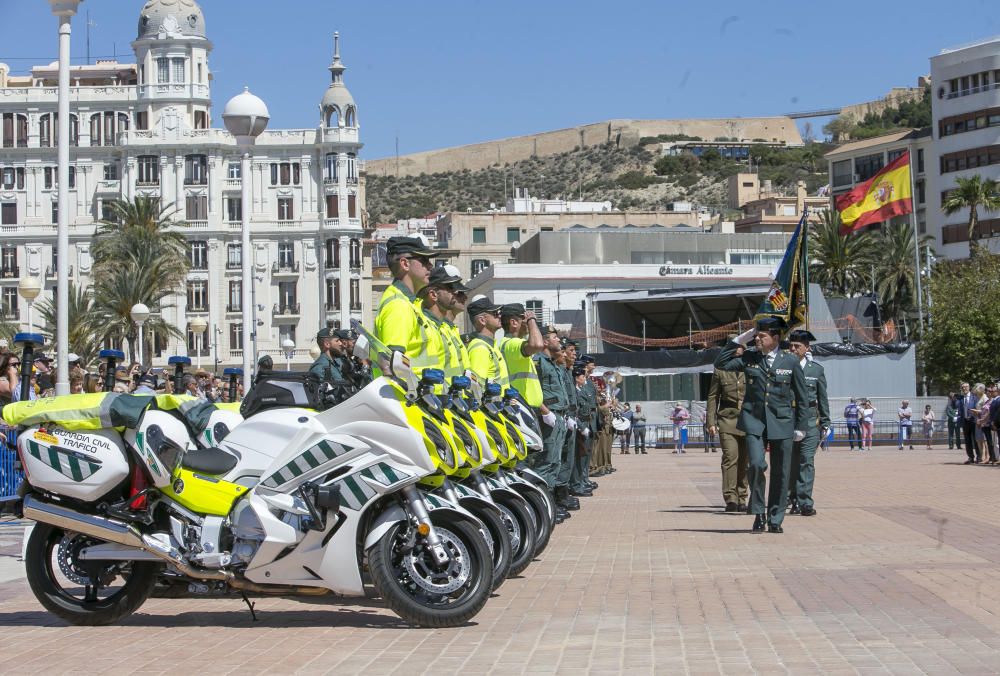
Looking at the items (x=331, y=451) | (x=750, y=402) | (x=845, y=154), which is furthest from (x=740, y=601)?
(x=845, y=154)

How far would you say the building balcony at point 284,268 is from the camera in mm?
93000

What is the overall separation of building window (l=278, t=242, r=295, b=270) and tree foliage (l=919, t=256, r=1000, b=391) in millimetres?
42756

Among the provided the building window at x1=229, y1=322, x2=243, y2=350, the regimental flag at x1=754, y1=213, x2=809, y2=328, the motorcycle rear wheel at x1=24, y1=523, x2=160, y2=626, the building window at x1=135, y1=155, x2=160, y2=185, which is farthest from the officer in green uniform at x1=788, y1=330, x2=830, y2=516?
the building window at x1=135, y1=155, x2=160, y2=185

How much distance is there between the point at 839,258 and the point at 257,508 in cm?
7484

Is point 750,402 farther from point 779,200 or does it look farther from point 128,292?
point 779,200

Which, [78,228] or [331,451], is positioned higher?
[78,228]

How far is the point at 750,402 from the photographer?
1467 centimetres

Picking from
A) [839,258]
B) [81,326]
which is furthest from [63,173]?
[839,258]

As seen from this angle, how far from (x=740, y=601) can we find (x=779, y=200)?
4984 inches

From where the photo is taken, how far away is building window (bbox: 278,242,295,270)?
93312mm

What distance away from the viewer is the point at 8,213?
303 ft

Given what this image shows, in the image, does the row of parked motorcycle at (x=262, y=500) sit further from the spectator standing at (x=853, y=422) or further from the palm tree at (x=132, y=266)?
the palm tree at (x=132, y=266)

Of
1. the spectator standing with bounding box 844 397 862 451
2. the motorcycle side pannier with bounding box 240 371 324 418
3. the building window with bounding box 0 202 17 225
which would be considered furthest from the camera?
the building window with bounding box 0 202 17 225

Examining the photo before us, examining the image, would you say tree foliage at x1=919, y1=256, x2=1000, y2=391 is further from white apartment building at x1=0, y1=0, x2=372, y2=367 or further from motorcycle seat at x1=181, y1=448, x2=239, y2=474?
motorcycle seat at x1=181, y1=448, x2=239, y2=474
